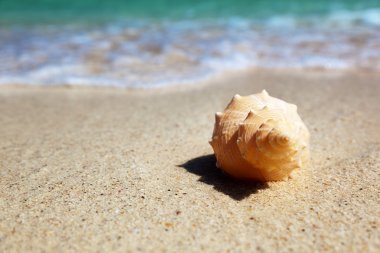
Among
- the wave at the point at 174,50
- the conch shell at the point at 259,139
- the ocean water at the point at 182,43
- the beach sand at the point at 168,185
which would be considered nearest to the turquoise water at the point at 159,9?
the ocean water at the point at 182,43

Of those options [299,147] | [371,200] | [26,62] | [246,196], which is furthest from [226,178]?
[26,62]

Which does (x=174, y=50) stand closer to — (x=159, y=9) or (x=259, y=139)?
(x=259, y=139)

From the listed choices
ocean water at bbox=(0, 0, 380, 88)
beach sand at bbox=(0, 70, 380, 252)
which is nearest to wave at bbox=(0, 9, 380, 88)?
ocean water at bbox=(0, 0, 380, 88)

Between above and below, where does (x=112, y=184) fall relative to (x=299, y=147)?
below

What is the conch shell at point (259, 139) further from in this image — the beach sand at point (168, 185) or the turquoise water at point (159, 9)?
the turquoise water at point (159, 9)

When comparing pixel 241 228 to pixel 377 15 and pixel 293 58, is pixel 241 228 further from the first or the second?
pixel 377 15

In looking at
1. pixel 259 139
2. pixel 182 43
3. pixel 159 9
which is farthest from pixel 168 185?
pixel 159 9
